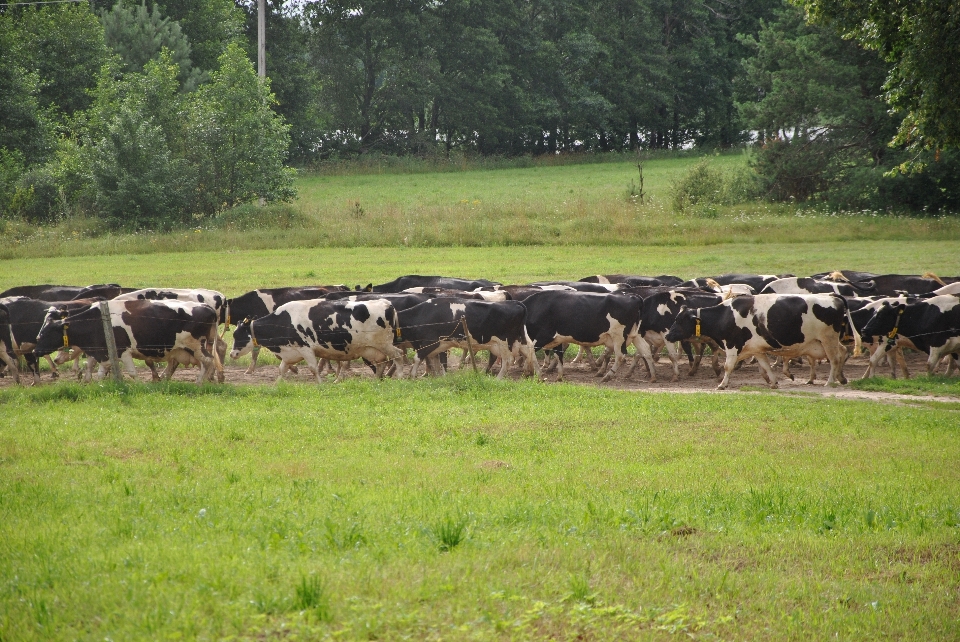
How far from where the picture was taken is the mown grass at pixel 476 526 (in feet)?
19.2

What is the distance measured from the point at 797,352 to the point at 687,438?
7191mm

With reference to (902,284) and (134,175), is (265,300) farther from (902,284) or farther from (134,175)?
(134,175)

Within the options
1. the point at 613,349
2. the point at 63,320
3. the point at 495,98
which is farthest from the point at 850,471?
the point at 495,98

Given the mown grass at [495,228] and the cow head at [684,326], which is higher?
the mown grass at [495,228]

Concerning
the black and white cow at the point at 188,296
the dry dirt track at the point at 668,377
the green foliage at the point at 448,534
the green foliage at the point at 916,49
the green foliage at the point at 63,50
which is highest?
the green foliage at the point at 63,50

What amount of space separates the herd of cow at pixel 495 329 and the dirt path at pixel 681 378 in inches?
12.1

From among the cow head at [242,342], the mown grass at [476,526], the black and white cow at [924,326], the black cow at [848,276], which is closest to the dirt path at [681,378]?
the cow head at [242,342]

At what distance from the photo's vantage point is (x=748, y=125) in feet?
160

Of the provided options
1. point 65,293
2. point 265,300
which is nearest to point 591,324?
point 265,300

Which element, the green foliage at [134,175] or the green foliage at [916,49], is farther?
the green foliage at [134,175]

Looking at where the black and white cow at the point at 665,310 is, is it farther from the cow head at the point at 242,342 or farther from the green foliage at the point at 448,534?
the green foliage at the point at 448,534

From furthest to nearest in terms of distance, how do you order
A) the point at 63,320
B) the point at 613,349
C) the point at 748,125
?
the point at 748,125 < the point at 613,349 < the point at 63,320

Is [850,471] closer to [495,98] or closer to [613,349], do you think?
[613,349]

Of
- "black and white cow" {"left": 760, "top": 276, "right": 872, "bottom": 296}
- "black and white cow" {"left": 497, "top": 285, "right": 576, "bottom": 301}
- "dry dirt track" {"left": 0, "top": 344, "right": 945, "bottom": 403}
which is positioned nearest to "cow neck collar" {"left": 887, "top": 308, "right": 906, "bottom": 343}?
"dry dirt track" {"left": 0, "top": 344, "right": 945, "bottom": 403}
